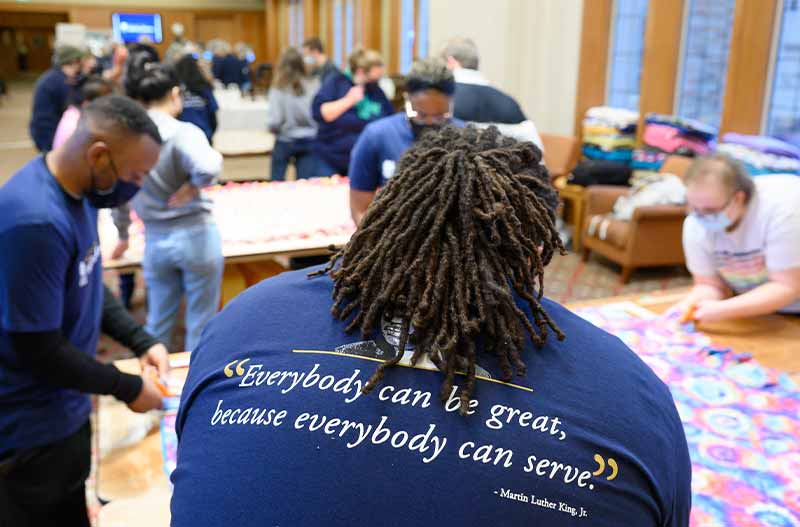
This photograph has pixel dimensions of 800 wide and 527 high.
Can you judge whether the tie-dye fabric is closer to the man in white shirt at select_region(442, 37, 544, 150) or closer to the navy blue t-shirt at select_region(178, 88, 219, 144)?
the man in white shirt at select_region(442, 37, 544, 150)

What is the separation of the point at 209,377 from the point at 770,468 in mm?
1269

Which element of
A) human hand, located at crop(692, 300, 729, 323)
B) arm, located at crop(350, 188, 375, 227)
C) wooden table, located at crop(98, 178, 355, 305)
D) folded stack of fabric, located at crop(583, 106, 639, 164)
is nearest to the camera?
human hand, located at crop(692, 300, 729, 323)

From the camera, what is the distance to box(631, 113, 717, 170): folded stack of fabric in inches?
217

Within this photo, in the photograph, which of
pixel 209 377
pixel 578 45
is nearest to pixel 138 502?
pixel 209 377

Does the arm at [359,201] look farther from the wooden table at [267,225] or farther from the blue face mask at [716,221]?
the blue face mask at [716,221]

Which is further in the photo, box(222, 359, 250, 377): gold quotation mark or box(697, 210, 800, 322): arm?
box(697, 210, 800, 322): arm

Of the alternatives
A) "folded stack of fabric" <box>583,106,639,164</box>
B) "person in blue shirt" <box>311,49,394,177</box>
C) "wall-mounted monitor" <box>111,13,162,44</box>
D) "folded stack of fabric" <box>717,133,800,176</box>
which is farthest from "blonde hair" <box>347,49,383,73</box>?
"wall-mounted monitor" <box>111,13,162,44</box>

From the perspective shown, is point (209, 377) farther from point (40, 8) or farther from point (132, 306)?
point (40, 8)

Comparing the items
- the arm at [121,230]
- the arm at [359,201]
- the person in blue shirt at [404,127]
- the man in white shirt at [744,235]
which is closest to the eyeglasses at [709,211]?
the man in white shirt at [744,235]

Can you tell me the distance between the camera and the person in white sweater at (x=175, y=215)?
259 centimetres

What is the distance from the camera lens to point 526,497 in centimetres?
72

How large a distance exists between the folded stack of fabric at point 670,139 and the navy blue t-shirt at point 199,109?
11.8ft

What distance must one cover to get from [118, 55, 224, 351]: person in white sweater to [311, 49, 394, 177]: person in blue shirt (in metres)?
1.91

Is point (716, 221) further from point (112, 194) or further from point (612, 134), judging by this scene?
point (612, 134)
